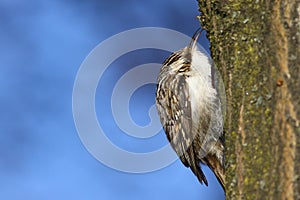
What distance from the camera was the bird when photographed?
223cm

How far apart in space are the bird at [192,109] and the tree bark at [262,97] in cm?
48

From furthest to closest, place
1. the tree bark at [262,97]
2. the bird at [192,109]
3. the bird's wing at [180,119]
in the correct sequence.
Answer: the bird's wing at [180,119], the bird at [192,109], the tree bark at [262,97]

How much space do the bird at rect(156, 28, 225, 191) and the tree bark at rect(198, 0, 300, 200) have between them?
481 millimetres

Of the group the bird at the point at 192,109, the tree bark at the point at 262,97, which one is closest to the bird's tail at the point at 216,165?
the bird at the point at 192,109

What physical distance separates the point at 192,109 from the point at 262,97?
88cm

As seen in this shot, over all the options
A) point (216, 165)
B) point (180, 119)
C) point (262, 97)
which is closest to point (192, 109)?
point (180, 119)

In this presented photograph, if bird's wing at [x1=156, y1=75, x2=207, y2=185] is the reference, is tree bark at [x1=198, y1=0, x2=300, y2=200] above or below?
below

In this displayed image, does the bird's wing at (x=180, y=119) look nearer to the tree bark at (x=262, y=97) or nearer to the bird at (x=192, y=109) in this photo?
the bird at (x=192, y=109)

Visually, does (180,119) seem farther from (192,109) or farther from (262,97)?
(262,97)

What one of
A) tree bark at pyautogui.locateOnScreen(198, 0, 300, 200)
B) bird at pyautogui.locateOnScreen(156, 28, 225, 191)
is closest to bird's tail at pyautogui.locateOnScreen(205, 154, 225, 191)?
bird at pyautogui.locateOnScreen(156, 28, 225, 191)

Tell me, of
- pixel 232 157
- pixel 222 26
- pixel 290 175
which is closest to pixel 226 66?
pixel 222 26

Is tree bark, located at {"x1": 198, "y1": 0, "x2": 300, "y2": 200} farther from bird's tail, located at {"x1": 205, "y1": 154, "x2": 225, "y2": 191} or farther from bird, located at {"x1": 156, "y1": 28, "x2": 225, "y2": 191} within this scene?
bird's tail, located at {"x1": 205, "y1": 154, "x2": 225, "y2": 191}

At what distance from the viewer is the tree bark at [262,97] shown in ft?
4.54

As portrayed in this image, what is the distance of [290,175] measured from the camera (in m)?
1.35
